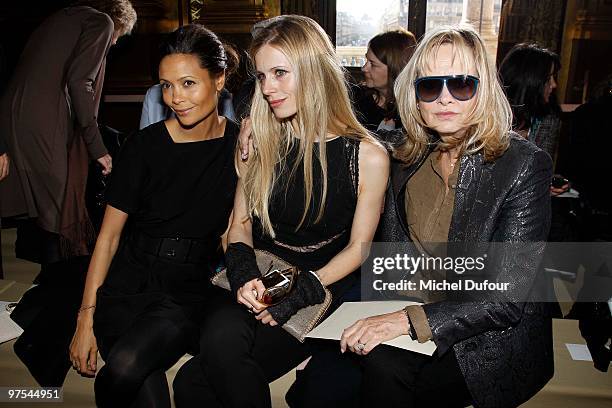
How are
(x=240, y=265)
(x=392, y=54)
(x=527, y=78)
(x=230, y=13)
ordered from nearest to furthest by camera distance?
(x=240, y=265), (x=527, y=78), (x=392, y=54), (x=230, y=13)

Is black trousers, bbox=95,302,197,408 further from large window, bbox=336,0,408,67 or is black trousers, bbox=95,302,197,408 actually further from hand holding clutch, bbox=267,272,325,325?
large window, bbox=336,0,408,67

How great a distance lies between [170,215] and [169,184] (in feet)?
0.38

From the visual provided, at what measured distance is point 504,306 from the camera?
5.64 ft

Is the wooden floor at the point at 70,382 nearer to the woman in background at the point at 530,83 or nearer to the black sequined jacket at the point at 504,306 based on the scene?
the black sequined jacket at the point at 504,306

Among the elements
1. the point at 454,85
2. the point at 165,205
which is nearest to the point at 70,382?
the point at 165,205

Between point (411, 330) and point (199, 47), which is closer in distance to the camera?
point (411, 330)

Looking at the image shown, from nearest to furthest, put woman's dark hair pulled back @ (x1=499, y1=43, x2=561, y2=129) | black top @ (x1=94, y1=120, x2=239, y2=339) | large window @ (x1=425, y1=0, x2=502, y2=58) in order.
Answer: black top @ (x1=94, y1=120, x2=239, y2=339), woman's dark hair pulled back @ (x1=499, y1=43, x2=561, y2=129), large window @ (x1=425, y1=0, x2=502, y2=58)

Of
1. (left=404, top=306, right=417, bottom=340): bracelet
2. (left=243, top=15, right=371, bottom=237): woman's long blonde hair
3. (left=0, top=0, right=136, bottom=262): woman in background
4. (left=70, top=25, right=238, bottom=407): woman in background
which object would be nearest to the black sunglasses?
(left=243, top=15, right=371, bottom=237): woman's long blonde hair

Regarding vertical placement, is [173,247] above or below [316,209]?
below

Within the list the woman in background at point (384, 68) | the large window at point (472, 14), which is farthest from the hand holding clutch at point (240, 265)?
the large window at point (472, 14)

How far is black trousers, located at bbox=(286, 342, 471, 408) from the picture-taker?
1710 millimetres

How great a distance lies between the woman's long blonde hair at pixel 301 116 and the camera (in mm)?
1966

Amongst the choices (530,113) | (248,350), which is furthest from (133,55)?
(248,350)

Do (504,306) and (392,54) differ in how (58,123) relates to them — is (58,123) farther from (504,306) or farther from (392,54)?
(504,306)
